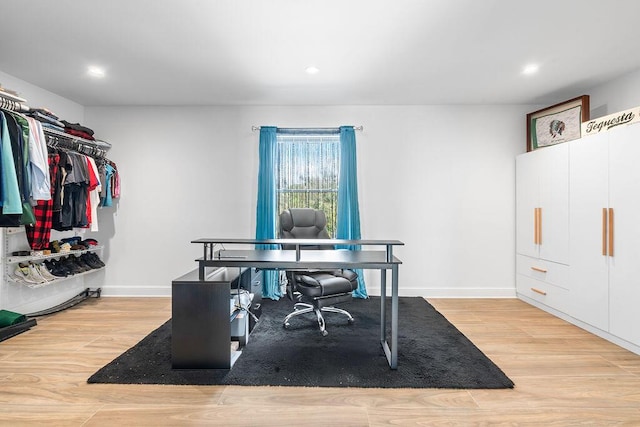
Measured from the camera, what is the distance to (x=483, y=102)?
3980 mm

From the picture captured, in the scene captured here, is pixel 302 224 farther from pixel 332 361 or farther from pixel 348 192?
pixel 332 361

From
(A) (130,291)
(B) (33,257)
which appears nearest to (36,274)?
(B) (33,257)

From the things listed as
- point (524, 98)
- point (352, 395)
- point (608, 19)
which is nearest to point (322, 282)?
point (352, 395)

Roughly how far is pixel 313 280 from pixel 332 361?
0.73 metres

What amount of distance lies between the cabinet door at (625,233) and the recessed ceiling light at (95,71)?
4.81 metres

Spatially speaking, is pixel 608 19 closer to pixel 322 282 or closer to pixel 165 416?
pixel 322 282

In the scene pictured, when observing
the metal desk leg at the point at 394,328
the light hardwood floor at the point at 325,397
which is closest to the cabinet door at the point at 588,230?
the light hardwood floor at the point at 325,397

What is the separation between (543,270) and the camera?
348 cm

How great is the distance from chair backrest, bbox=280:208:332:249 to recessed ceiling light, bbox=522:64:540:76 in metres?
2.49

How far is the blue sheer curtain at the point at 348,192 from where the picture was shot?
4.02 m

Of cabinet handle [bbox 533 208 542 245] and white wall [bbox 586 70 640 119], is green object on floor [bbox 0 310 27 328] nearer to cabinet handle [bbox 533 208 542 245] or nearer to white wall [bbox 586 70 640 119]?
cabinet handle [bbox 533 208 542 245]

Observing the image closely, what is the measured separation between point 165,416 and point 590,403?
2481mm

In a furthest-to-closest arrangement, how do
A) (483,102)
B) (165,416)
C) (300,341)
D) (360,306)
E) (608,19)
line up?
(483,102), (360,306), (300,341), (608,19), (165,416)

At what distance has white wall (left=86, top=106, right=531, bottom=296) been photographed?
13.4 ft
